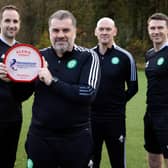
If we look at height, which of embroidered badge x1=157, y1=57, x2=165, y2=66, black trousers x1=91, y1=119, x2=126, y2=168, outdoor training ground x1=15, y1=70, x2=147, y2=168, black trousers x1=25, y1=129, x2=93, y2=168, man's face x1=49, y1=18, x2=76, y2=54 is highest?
man's face x1=49, y1=18, x2=76, y2=54

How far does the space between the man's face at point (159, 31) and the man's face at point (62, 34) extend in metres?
1.98

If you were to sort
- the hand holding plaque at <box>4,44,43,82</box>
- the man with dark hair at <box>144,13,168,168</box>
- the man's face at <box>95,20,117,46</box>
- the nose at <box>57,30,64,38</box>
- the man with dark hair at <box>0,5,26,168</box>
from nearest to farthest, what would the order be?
the nose at <box>57,30,64,38</box> < the hand holding plaque at <box>4,44,43,82</box> < the man with dark hair at <box>0,5,26,168</box> < the man with dark hair at <box>144,13,168,168</box> < the man's face at <box>95,20,117,46</box>

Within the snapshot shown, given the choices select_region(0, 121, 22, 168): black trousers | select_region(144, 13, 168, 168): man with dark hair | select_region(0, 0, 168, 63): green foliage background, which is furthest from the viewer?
select_region(0, 0, 168, 63): green foliage background

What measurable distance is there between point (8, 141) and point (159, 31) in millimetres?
2350

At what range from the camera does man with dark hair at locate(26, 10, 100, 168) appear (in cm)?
404

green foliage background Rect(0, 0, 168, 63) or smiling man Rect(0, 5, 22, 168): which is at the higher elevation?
green foliage background Rect(0, 0, 168, 63)

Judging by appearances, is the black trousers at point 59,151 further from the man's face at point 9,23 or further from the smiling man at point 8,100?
the man's face at point 9,23

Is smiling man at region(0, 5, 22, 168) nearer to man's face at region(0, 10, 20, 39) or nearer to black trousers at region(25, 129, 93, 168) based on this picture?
man's face at region(0, 10, 20, 39)

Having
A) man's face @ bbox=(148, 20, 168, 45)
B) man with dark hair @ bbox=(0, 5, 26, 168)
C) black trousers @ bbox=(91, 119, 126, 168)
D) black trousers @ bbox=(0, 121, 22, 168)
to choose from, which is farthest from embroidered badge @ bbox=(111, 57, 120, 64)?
black trousers @ bbox=(0, 121, 22, 168)

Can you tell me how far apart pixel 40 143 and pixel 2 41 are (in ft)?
5.08

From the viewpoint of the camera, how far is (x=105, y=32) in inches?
228

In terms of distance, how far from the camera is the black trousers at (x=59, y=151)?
13.4 ft

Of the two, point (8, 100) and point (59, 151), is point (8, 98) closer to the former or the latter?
point (8, 100)

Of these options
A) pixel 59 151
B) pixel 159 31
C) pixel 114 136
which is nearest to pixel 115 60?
pixel 159 31
